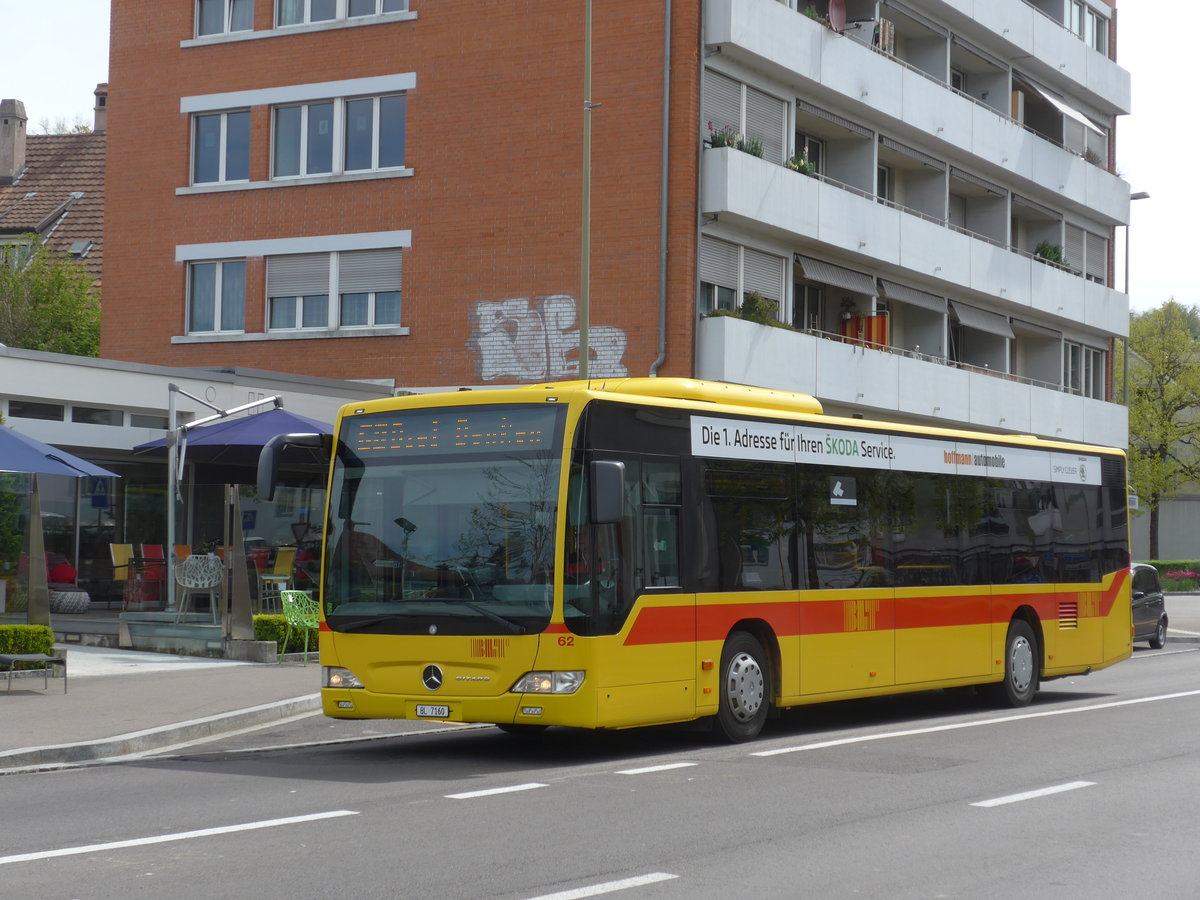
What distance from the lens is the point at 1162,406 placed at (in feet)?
221

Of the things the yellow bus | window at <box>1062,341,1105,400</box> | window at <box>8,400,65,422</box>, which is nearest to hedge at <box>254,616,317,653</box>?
window at <box>8,400,65,422</box>

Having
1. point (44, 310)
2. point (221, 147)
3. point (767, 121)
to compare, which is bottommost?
point (44, 310)

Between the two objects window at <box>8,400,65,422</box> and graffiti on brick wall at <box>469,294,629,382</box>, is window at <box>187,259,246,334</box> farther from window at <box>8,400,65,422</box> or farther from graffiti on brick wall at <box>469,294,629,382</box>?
window at <box>8,400,65,422</box>

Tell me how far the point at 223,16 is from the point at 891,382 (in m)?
15.3

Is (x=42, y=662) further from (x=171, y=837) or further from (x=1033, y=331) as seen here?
(x=1033, y=331)

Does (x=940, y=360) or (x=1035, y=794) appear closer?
(x=1035, y=794)

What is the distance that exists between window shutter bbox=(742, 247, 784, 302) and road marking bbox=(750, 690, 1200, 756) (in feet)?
42.1

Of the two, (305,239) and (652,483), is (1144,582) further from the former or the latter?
(652,483)

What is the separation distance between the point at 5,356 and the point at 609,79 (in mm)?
11540

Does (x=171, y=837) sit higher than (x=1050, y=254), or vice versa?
(x=1050, y=254)

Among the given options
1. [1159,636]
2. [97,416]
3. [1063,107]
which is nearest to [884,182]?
[1063,107]

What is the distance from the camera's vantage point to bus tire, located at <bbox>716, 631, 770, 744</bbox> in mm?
13492

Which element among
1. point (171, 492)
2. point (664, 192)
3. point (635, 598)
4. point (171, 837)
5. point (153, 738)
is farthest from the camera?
point (664, 192)

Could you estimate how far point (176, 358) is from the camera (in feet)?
110
